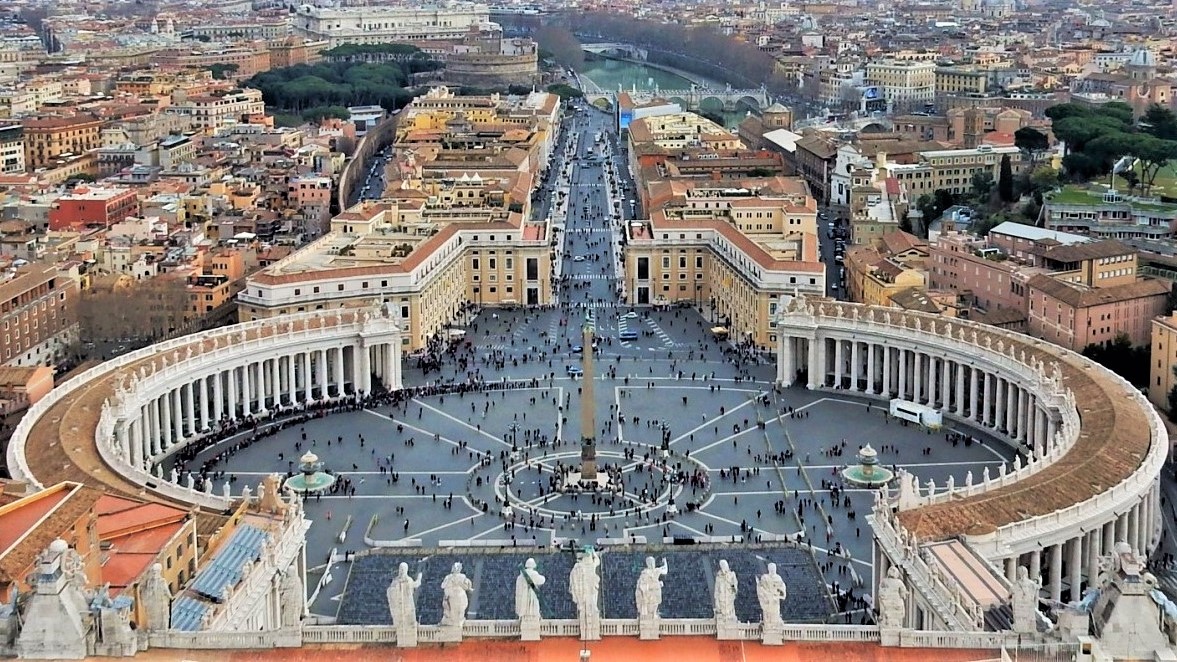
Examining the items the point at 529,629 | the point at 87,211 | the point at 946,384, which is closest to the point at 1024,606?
the point at 529,629

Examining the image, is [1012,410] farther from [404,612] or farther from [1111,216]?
[404,612]

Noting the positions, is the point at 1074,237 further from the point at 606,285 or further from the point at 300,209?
the point at 300,209

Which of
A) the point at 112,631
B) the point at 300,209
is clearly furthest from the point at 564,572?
the point at 300,209

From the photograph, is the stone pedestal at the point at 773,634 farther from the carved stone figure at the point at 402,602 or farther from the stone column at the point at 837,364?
the stone column at the point at 837,364

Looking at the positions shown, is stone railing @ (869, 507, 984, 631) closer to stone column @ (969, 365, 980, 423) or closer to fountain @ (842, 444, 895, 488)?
fountain @ (842, 444, 895, 488)

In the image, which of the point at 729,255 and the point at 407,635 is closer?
the point at 407,635

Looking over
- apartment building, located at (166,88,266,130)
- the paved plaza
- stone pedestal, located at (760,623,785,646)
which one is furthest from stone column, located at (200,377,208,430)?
apartment building, located at (166,88,266,130)
